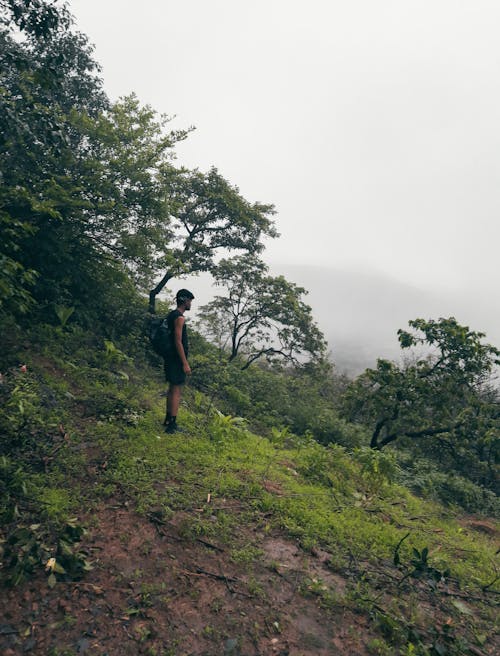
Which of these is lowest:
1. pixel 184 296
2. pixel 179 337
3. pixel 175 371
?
pixel 175 371

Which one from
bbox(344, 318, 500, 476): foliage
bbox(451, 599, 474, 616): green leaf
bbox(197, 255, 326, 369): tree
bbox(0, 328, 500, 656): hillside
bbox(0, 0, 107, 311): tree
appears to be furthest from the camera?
bbox(197, 255, 326, 369): tree

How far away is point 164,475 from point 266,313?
58.1ft

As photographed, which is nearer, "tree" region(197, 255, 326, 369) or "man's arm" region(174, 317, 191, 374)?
"man's arm" region(174, 317, 191, 374)

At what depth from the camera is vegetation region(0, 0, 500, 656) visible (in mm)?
3082

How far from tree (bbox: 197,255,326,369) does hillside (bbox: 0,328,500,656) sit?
1531 cm

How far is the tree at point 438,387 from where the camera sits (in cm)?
1231

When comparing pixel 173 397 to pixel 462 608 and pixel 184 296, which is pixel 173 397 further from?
pixel 462 608

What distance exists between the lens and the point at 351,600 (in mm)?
3467

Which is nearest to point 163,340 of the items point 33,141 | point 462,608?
point 462,608

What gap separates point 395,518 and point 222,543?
3024 mm

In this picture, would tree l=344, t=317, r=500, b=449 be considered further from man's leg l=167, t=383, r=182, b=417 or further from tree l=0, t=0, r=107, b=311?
tree l=0, t=0, r=107, b=311

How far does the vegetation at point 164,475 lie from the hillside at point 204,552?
2cm

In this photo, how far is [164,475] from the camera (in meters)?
4.93

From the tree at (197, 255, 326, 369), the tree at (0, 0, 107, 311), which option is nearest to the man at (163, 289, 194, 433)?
the tree at (0, 0, 107, 311)
